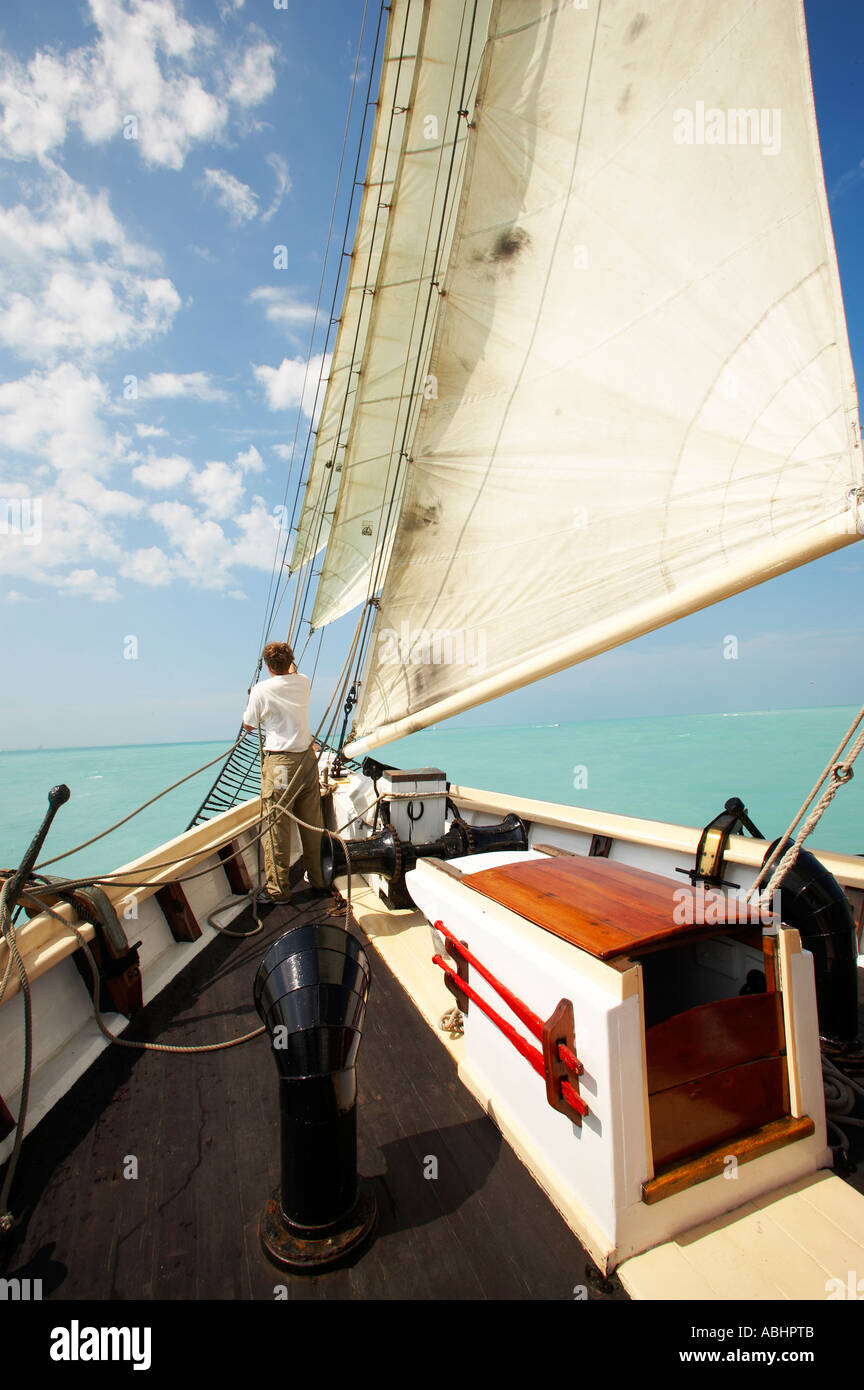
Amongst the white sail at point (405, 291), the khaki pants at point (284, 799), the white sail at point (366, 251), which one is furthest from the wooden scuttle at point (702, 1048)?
the white sail at point (366, 251)

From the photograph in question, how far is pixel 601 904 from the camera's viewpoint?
1.97m

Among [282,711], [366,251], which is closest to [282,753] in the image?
[282,711]

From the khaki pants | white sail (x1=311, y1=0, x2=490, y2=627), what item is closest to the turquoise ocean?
white sail (x1=311, y1=0, x2=490, y2=627)

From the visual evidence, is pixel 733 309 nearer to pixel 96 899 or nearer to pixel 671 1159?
pixel 671 1159

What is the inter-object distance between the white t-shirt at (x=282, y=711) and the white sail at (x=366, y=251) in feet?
19.9

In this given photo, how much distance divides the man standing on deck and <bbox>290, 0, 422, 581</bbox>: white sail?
597cm

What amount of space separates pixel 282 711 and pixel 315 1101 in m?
3.16

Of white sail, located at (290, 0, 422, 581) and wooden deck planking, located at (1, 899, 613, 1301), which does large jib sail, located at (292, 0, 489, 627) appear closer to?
white sail, located at (290, 0, 422, 581)

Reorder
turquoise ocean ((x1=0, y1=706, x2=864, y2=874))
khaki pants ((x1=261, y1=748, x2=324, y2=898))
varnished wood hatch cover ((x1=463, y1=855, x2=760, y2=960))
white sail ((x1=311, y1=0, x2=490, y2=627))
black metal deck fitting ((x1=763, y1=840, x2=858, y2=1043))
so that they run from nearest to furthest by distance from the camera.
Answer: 1. varnished wood hatch cover ((x1=463, y1=855, x2=760, y2=960))
2. black metal deck fitting ((x1=763, y1=840, x2=858, y2=1043))
3. khaki pants ((x1=261, y1=748, x2=324, y2=898))
4. white sail ((x1=311, y1=0, x2=490, y2=627))
5. turquoise ocean ((x1=0, y1=706, x2=864, y2=874))

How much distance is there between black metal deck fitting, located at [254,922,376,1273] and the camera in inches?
64.2

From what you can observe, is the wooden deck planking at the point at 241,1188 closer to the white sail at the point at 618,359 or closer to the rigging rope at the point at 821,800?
the rigging rope at the point at 821,800

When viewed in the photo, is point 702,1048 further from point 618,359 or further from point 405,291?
point 405,291

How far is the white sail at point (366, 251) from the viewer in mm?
6496
